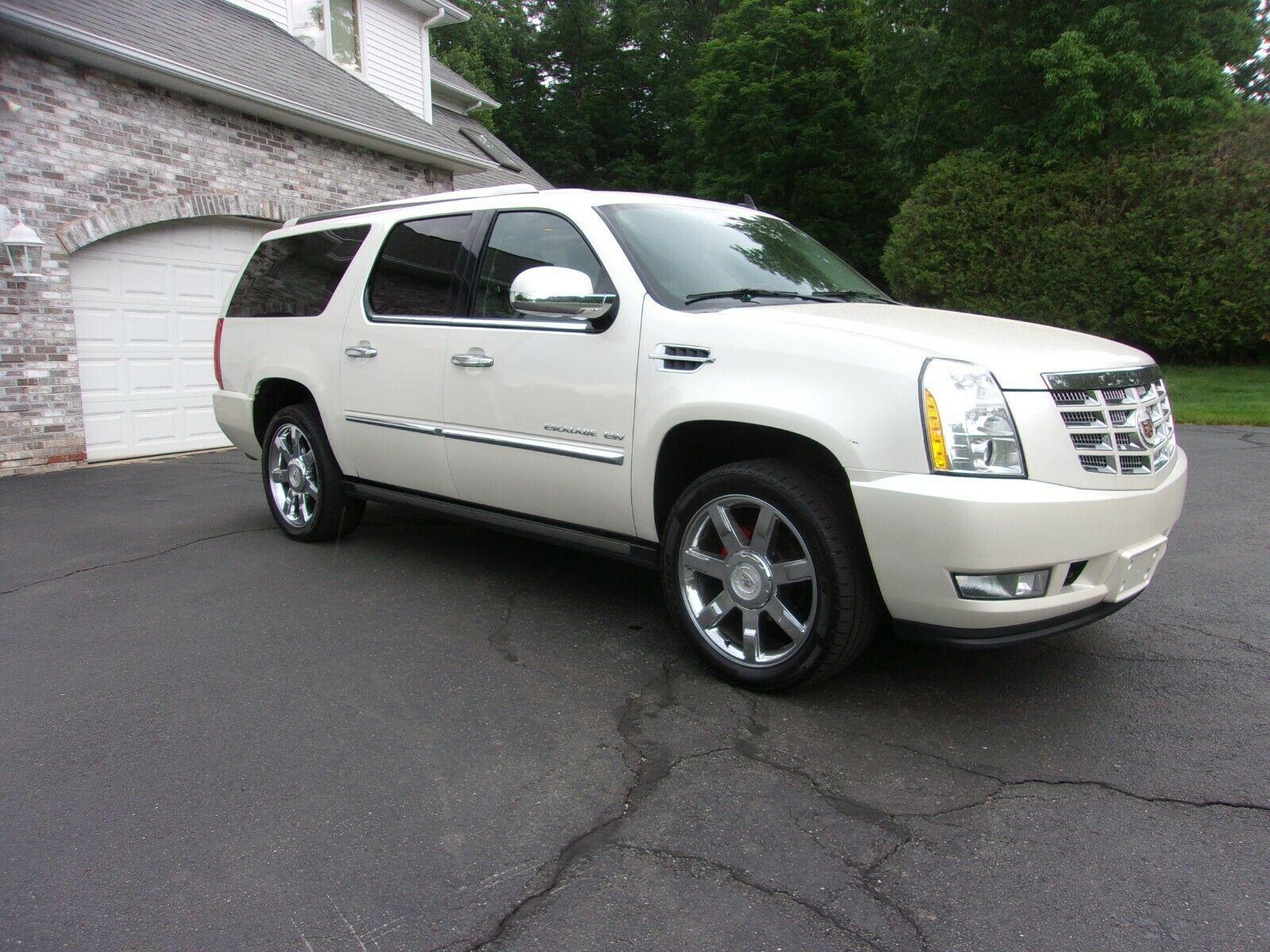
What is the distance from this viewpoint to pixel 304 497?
18.5 ft

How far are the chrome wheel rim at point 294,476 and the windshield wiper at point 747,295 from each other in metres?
2.79

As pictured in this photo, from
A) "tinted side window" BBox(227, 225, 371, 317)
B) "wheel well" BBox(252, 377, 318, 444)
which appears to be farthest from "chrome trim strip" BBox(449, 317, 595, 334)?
"wheel well" BBox(252, 377, 318, 444)

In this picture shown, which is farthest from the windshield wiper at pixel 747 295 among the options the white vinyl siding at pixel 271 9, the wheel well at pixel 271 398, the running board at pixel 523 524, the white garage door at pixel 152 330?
the white vinyl siding at pixel 271 9

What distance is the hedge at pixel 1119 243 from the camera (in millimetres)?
13523

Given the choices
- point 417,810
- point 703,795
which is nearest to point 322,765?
point 417,810

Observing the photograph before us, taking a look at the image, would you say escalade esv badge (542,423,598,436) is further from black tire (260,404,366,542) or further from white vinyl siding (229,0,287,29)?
white vinyl siding (229,0,287,29)

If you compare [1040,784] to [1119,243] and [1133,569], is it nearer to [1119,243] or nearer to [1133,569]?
[1133,569]

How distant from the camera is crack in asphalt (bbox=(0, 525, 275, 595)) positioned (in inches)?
200

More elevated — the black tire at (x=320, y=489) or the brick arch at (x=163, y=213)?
the brick arch at (x=163, y=213)

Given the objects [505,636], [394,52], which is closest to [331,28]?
[394,52]

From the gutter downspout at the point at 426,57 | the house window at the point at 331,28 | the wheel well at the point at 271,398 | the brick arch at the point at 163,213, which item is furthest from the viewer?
the gutter downspout at the point at 426,57

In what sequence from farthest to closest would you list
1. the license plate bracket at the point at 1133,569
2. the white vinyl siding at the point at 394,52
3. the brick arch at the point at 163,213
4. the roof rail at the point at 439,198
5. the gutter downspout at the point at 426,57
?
the gutter downspout at the point at 426,57 < the white vinyl siding at the point at 394,52 < the brick arch at the point at 163,213 < the roof rail at the point at 439,198 < the license plate bracket at the point at 1133,569

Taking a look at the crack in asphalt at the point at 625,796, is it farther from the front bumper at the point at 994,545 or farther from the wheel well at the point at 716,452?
the front bumper at the point at 994,545

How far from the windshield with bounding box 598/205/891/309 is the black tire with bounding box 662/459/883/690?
2.50 feet
